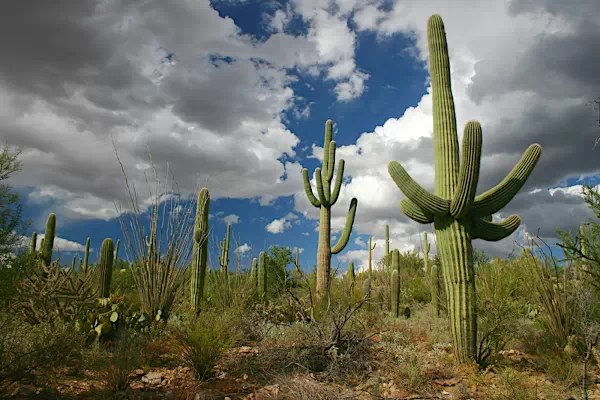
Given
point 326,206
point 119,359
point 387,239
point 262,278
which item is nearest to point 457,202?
point 119,359

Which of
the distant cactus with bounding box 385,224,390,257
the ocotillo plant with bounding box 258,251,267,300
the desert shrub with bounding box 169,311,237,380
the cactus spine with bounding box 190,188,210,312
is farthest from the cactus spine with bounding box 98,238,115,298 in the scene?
the distant cactus with bounding box 385,224,390,257

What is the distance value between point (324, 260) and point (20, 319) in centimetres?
772

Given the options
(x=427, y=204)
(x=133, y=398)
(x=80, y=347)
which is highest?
(x=427, y=204)

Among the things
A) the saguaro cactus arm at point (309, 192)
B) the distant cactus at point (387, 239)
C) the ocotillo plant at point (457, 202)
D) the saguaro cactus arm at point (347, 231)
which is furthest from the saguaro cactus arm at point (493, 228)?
the distant cactus at point (387, 239)

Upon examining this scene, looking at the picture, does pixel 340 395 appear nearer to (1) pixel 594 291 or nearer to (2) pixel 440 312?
(1) pixel 594 291

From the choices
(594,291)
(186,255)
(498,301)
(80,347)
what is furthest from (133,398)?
(594,291)

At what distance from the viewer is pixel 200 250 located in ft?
29.7

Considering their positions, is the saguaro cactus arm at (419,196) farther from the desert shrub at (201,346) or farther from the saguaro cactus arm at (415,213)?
the desert shrub at (201,346)

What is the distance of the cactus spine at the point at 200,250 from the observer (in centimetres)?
877

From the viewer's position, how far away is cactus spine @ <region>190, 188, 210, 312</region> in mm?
8766

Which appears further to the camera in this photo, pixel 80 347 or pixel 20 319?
pixel 20 319

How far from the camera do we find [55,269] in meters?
7.23

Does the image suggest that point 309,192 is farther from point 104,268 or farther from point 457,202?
point 457,202

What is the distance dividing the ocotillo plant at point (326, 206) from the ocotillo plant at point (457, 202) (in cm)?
530
